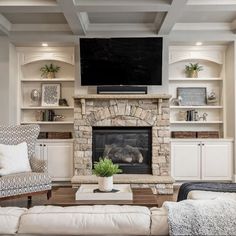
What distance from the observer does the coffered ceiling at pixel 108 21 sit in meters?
4.68

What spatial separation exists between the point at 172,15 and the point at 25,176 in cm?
298

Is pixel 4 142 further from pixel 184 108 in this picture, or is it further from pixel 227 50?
pixel 227 50

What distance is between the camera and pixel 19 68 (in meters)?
6.53

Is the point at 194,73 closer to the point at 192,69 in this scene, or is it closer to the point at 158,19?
the point at 192,69

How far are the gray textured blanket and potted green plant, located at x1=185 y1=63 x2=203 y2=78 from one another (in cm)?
538

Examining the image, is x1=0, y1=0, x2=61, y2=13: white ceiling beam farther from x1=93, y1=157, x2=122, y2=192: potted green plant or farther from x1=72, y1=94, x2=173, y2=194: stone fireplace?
x1=93, y1=157, x2=122, y2=192: potted green plant

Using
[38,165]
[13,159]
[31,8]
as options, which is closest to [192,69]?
[31,8]

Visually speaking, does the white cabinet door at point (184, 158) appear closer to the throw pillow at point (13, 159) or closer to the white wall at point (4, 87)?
the throw pillow at point (13, 159)

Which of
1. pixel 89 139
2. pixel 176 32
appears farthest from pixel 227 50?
pixel 89 139

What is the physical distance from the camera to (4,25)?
568cm

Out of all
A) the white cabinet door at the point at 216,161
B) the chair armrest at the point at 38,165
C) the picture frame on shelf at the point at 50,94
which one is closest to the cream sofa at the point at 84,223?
the chair armrest at the point at 38,165

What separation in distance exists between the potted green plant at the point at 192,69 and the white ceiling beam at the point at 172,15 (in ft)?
3.18

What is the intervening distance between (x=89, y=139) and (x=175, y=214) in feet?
15.6

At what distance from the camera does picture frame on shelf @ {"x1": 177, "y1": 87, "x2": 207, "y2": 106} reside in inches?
260
